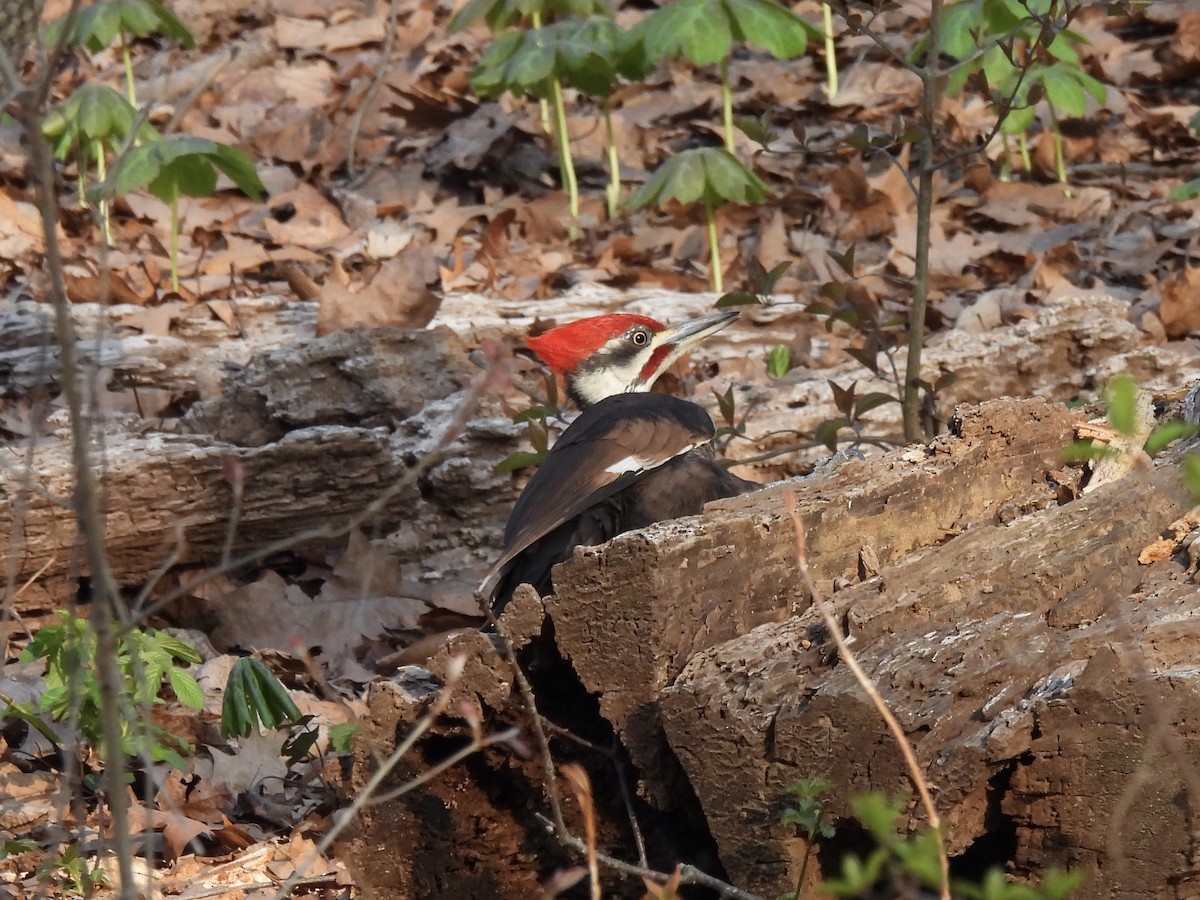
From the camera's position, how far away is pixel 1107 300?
5.32 m

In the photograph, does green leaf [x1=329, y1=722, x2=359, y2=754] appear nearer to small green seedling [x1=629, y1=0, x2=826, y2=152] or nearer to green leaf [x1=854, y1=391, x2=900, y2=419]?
green leaf [x1=854, y1=391, x2=900, y2=419]

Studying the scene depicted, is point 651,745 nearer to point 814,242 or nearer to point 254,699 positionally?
point 254,699

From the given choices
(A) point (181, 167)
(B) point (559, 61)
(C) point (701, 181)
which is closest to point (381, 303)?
(A) point (181, 167)

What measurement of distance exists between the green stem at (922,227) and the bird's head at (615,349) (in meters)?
0.64

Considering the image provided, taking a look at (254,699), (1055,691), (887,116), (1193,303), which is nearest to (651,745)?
(1055,691)

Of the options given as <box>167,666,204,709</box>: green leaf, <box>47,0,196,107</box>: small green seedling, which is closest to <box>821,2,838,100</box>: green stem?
<box>47,0,196,107</box>: small green seedling

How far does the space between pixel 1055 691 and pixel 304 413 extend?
330 cm

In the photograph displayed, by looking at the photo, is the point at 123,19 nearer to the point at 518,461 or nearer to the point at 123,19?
the point at 123,19

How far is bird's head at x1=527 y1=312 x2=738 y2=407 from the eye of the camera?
4.84 metres

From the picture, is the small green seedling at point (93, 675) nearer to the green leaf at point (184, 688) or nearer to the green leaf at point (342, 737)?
the green leaf at point (184, 688)

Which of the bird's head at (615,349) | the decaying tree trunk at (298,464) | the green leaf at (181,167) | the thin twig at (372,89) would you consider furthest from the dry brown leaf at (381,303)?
the thin twig at (372,89)

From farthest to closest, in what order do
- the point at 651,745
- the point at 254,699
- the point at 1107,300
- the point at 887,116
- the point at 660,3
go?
the point at 660,3 < the point at 887,116 < the point at 1107,300 < the point at 254,699 < the point at 651,745

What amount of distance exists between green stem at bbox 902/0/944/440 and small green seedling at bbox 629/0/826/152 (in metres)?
1.36

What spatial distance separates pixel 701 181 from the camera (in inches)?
218
